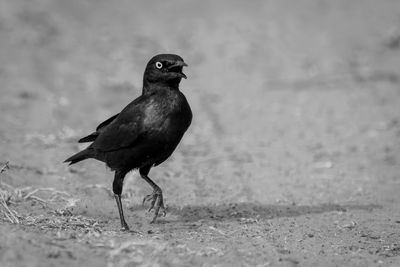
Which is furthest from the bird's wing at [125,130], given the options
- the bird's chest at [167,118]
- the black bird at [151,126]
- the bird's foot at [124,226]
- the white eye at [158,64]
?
the bird's foot at [124,226]

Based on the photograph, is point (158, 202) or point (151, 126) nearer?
point (151, 126)

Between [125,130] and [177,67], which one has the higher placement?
[177,67]

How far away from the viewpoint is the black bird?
6.33 meters

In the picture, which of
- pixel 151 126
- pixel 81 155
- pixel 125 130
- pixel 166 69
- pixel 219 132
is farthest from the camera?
pixel 219 132

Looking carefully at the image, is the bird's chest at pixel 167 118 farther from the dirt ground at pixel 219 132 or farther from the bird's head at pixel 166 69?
the dirt ground at pixel 219 132

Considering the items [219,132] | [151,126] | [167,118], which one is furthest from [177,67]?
[219,132]

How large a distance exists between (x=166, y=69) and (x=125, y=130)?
2.30ft

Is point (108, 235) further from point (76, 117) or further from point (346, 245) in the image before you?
point (76, 117)

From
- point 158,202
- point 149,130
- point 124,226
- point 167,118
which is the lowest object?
point 124,226

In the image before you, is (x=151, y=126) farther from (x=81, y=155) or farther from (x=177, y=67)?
(x=81, y=155)

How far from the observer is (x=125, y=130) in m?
6.51

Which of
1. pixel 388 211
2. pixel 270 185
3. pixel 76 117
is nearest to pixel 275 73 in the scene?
pixel 76 117

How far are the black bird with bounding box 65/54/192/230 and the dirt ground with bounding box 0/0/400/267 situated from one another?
61 centimetres

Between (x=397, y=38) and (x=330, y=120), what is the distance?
202 inches
